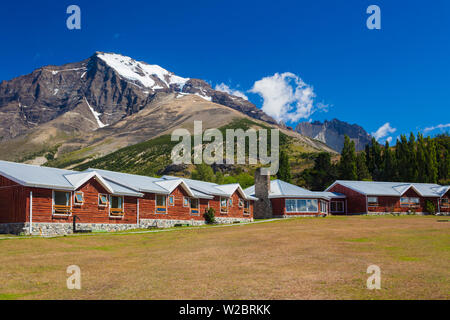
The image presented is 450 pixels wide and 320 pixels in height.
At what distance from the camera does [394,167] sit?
85188mm

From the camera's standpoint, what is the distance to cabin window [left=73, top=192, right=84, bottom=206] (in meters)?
34.5

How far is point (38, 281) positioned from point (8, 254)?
23.8ft

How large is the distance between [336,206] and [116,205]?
126 feet

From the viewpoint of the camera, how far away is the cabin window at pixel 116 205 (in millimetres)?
37875

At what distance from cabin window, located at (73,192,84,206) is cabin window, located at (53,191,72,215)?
54 centimetres

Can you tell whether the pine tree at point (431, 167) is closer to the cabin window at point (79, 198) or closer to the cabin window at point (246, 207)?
the cabin window at point (246, 207)

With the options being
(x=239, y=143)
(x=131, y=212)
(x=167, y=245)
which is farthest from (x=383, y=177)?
(x=239, y=143)

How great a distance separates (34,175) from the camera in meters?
33.3

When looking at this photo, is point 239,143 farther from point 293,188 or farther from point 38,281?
point 38,281

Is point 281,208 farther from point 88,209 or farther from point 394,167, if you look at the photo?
point 394,167

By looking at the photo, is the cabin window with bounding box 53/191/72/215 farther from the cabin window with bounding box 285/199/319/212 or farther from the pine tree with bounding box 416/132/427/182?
the pine tree with bounding box 416/132/427/182

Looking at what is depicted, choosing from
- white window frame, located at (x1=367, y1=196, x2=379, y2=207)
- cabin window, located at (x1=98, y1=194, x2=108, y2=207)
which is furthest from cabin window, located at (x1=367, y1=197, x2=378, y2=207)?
cabin window, located at (x1=98, y1=194, x2=108, y2=207)

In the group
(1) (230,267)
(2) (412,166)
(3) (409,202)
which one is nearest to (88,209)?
(1) (230,267)
